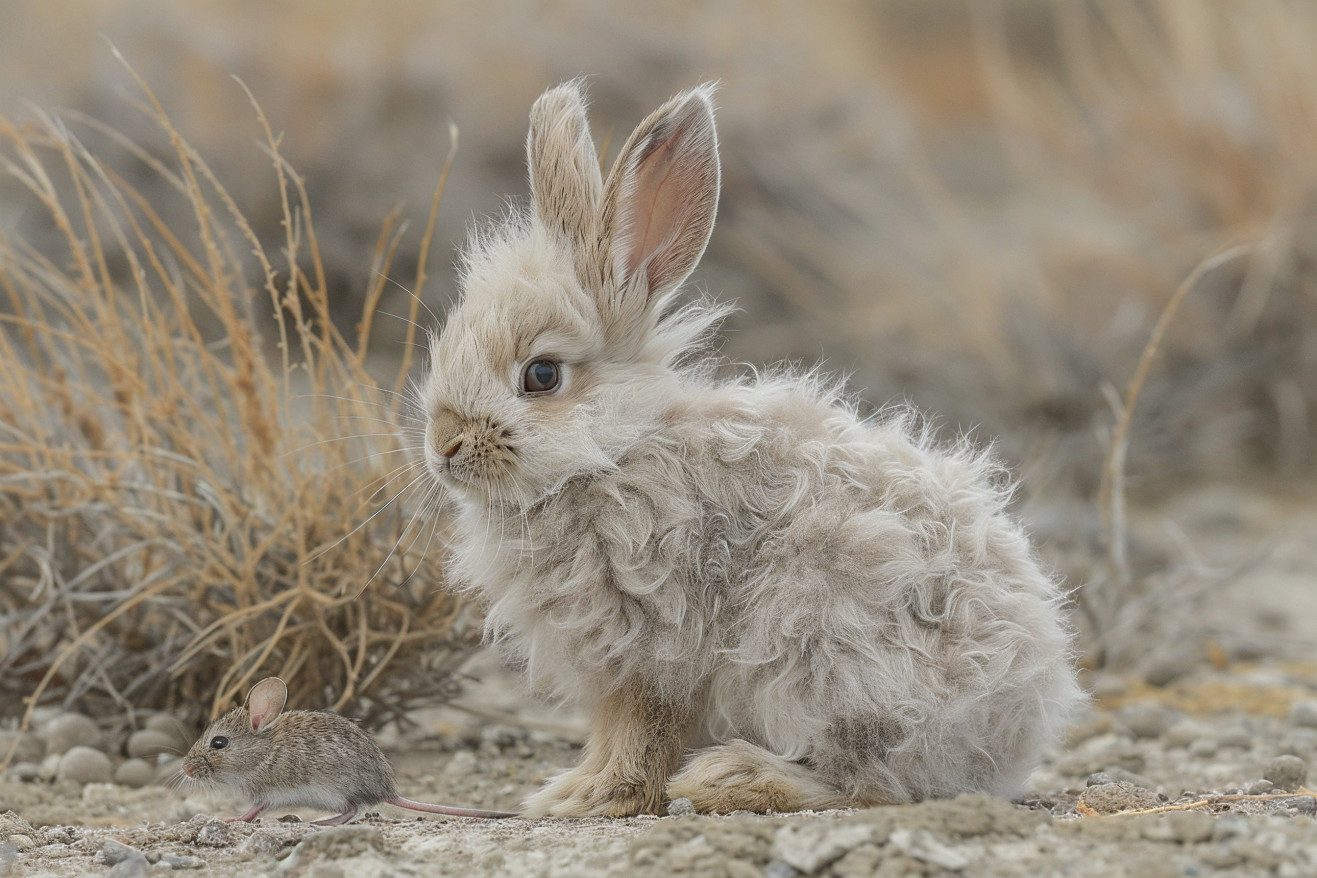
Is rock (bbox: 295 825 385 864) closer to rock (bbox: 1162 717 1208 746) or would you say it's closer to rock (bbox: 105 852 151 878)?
rock (bbox: 105 852 151 878)

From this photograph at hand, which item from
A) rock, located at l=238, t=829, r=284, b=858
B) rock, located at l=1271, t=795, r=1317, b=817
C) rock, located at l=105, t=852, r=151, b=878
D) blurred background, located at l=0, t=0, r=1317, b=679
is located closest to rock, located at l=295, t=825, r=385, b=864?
rock, located at l=238, t=829, r=284, b=858

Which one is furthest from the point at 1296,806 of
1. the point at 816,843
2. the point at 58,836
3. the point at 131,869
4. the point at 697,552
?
the point at 58,836

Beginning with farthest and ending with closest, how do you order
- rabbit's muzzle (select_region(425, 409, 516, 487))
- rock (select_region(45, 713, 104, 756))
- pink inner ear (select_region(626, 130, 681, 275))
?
rock (select_region(45, 713, 104, 756))
pink inner ear (select_region(626, 130, 681, 275))
rabbit's muzzle (select_region(425, 409, 516, 487))

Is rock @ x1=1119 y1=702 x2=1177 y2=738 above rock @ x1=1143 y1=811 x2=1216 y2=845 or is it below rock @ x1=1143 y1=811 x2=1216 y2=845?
above

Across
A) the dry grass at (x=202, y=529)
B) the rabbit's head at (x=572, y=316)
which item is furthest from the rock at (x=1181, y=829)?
the dry grass at (x=202, y=529)

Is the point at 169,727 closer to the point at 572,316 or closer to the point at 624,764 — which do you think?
the point at 624,764

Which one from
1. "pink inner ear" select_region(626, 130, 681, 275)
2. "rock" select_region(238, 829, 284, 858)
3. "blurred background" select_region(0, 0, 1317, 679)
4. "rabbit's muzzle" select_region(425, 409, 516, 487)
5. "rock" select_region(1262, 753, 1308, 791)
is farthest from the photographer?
Answer: "blurred background" select_region(0, 0, 1317, 679)
